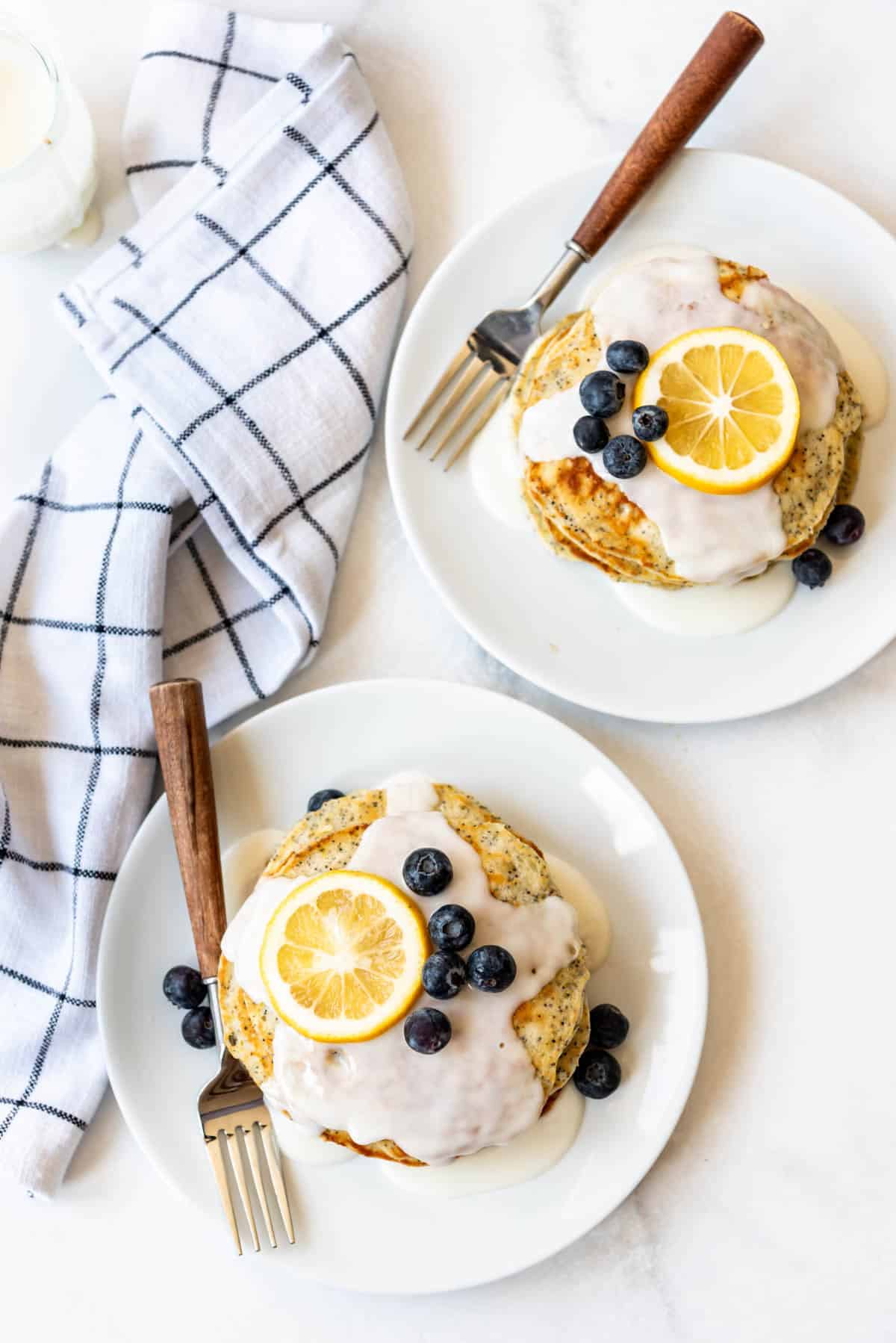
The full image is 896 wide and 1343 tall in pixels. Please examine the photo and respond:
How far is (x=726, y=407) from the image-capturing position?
2.50 metres

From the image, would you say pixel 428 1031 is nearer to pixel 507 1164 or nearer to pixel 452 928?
pixel 452 928

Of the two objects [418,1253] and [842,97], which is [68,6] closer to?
[842,97]

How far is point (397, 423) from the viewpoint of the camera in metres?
2.84

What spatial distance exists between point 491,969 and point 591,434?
1.10 m

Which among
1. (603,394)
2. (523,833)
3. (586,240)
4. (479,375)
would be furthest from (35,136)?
(523,833)

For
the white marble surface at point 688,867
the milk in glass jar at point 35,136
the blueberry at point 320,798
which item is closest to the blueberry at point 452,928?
the blueberry at point 320,798

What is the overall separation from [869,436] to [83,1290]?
2776 mm

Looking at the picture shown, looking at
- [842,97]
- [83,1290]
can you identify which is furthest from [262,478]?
[83,1290]

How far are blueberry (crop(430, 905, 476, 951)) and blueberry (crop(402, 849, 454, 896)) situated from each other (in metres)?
0.05

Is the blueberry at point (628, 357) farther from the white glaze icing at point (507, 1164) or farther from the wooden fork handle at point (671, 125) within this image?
the white glaze icing at point (507, 1164)

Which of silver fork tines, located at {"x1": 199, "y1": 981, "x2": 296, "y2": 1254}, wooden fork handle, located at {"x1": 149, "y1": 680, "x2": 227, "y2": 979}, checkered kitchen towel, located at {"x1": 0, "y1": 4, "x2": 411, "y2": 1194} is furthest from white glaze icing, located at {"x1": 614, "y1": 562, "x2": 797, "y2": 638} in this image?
silver fork tines, located at {"x1": 199, "y1": 981, "x2": 296, "y2": 1254}

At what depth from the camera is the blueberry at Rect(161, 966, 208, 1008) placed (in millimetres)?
2754

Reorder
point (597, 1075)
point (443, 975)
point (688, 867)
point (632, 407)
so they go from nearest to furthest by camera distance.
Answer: point (443, 975)
point (632, 407)
point (597, 1075)
point (688, 867)

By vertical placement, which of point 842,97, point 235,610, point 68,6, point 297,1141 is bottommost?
point 297,1141
